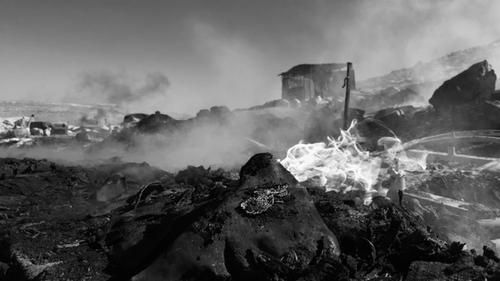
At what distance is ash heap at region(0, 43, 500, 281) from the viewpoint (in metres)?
4.50

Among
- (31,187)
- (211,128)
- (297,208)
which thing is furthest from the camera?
(211,128)

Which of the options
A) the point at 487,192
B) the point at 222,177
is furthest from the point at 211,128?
the point at 487,192

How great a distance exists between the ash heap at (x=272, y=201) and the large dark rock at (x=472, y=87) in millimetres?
61

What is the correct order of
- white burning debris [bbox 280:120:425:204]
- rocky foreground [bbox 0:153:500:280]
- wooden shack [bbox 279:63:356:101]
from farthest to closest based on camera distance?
wooden shack [bbox 279:63:356:101] → white burning debris [bbox 280:120:425:204] → rocky foreground [bbox 0:153:500:280]

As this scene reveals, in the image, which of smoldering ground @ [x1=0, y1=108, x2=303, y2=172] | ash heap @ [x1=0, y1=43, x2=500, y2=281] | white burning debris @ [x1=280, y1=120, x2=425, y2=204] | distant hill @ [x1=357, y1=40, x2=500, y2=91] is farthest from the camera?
distant hill @ [x1=357, y1=40, x2=500, y2=91]

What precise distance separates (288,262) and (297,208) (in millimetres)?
932

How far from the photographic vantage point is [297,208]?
512cm

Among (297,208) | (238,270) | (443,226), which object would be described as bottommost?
(443,226)

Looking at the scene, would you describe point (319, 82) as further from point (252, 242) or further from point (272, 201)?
point (252, 242)

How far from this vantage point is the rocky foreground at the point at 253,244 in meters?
4.30

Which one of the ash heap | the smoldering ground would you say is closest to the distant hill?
the smoldering ground

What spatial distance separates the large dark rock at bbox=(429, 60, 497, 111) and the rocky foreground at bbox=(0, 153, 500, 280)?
12.7 m

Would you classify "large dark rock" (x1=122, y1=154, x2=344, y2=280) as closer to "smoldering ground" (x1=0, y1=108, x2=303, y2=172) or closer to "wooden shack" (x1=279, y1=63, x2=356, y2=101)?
"smoldering ground" (x1=0, y1=108, x2=303, y2=172)

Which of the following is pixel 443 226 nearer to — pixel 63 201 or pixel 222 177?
pixel 222 177
